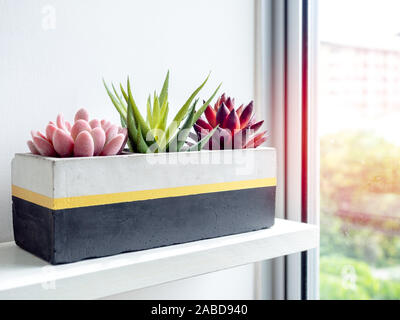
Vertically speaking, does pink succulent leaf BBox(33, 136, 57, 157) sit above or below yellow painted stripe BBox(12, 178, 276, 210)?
above

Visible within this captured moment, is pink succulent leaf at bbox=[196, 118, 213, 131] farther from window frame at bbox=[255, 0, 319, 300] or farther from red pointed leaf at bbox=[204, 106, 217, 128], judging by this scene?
window frame at bbox=[255, 0, 319, 300]

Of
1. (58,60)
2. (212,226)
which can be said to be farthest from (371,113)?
(58,60)

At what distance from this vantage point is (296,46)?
3.35ft

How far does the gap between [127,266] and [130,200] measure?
88mm

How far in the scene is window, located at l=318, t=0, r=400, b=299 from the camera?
2.86ft

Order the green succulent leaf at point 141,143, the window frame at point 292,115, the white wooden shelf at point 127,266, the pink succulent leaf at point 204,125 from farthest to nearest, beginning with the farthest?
the window frame at point 292,115 → the pink succulent leaf at point 204,125 → the green succulent leaf at point 141,143 → the white wooden shelf at point 127,266

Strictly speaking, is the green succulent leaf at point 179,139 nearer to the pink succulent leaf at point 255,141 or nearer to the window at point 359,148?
the pink succulent leaf at point 255,141

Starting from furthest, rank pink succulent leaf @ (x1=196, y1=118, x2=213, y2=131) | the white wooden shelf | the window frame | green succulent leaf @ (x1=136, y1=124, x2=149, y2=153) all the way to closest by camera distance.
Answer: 1. the window frame
2. pink succulent leaf @ (x1=196, y1=118, x2=213, y2=131)
3. green succulent leaf @ (x1=136, y1=124, x2=149, y2=153)
4. the white wooden shelf

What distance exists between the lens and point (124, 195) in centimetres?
64

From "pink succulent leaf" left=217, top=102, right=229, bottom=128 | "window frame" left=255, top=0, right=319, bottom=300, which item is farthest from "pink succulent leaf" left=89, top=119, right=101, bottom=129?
"window frame" left=255, top=0, right=319, bottom=300

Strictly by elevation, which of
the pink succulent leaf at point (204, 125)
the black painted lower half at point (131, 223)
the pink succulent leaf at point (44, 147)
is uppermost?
the pink succulent leaf at point (204, 125)

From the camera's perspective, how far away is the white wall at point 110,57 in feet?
2.43

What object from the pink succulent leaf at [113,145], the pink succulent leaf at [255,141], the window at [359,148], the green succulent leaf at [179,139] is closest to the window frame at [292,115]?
the window at [359,148]

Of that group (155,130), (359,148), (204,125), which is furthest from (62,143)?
(359,148)
